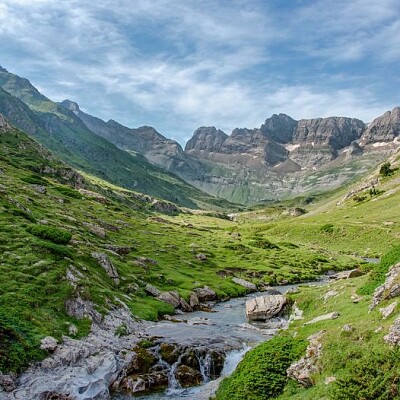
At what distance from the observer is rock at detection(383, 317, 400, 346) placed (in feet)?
73.7

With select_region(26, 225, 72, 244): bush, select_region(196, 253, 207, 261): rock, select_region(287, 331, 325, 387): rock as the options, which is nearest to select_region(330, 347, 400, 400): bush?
select_region(287, 331, 325, 387): rock

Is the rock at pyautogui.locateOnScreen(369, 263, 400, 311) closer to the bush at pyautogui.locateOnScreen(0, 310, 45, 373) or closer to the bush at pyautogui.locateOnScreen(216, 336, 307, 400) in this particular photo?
the bush at pyautogui.locateOnScreen(216, 336, 307, 400)

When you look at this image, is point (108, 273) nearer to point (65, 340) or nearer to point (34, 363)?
point (65, 340)

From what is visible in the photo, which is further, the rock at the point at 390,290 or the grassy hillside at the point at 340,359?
the rock at the point at 390,290

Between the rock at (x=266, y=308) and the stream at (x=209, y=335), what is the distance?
1263 mm

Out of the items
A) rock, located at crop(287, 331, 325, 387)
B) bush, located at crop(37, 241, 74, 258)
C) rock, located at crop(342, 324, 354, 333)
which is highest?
rock, located at crop(342, 324, 354, 333)

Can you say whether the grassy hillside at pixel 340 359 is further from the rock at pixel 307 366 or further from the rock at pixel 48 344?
the rock at pixel 48 344

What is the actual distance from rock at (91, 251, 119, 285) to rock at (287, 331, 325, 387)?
39471 mm

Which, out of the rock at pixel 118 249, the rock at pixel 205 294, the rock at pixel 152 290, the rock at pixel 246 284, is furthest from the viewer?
the rock at pixel 246 284

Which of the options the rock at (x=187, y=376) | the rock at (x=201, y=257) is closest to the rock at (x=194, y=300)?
the rock at (x=187, y=376)

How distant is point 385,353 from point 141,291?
46.7 m

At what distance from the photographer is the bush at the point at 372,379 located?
20.2 metres

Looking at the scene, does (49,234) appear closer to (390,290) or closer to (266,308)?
(266,308)

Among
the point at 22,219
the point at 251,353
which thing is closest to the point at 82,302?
the point at 251,353
